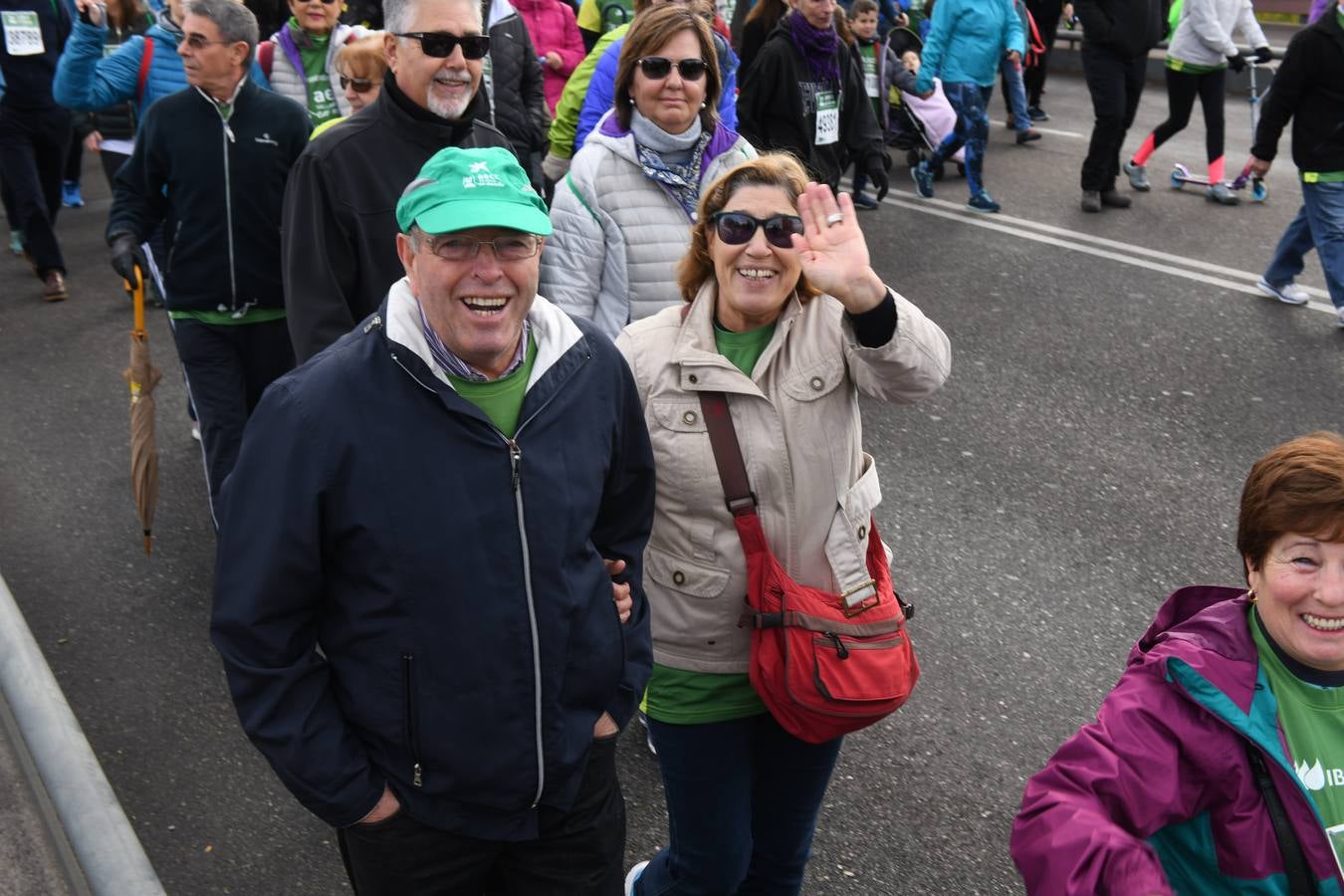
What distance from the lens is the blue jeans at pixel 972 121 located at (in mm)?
10914

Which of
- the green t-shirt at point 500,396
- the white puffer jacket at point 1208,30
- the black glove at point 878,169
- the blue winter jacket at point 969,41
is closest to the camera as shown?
the green t-shirt at point 500,396

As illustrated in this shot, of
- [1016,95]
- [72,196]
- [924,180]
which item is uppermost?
[1016,95]

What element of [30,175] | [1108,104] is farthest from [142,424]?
[1108,104]

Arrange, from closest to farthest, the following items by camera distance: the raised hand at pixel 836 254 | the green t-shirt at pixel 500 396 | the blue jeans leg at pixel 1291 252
Result: the green t-shirt at pixel 500 396
the raised hand at pixel 836 254
the blue jeans leg at pixel 1291 252

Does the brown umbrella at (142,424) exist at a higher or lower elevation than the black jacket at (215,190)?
lower

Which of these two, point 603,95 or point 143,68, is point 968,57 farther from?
point 143,68

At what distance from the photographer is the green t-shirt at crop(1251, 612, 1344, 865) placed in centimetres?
221

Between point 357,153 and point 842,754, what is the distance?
7.45 ft

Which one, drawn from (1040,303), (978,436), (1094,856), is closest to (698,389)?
(1094,856)

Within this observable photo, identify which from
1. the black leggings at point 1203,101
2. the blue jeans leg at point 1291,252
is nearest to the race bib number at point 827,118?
the blue jeans leg at point 1291,252

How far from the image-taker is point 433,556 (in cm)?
239

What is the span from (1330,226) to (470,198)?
21.7 ft

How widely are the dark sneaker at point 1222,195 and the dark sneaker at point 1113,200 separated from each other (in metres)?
0.61

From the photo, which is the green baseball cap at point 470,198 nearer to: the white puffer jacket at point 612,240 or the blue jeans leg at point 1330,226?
the white puffer jacket at point 612,240
